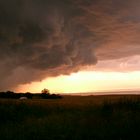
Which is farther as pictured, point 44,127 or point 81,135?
point 44,127

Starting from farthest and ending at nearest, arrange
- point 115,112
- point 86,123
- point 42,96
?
point 42,96
point 115,112
point 86,123

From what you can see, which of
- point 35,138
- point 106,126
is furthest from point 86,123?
point 35,138

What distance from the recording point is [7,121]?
2520 centimetres

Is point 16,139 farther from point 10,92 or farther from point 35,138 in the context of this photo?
point 10,92

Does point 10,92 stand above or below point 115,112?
above

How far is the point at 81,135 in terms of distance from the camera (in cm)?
1680

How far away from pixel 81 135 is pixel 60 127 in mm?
2766

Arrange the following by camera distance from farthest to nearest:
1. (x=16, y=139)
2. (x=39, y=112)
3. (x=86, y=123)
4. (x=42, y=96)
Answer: (x=42, y=96), (x=39, y=112), (x=86, y=123), (x=16, y=139)

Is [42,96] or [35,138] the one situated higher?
[42,96]

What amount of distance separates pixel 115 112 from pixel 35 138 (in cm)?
910

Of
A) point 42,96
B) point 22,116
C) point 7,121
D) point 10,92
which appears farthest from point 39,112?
point 10,92

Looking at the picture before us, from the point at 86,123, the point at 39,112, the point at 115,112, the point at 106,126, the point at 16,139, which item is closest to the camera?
the point at 16,139

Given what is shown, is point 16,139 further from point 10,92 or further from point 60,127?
point 10,92

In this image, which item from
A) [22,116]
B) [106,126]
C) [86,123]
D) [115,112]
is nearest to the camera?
[106,126]
